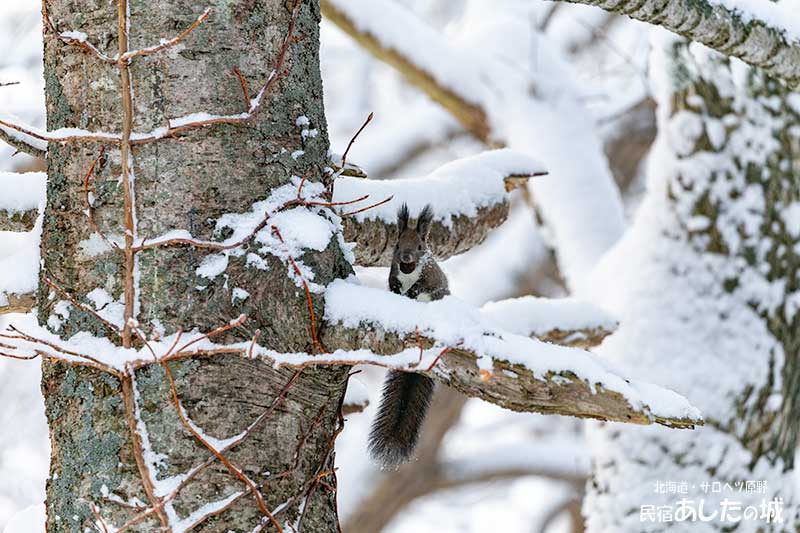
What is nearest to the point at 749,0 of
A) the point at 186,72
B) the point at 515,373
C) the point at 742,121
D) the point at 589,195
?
the point at 515,373

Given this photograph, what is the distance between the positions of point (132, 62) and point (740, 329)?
7.24 ft

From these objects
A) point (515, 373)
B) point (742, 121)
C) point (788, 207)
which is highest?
point (742, 121)

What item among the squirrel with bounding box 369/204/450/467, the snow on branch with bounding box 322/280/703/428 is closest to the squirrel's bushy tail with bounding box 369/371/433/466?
the squirrel with bounding box 369/204/450/467

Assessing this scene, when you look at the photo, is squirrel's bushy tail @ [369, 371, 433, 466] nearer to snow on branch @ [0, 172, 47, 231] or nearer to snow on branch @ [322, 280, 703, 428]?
snow on branch @ [322, 280, 703, 428]

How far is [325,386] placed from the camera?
4.69ft

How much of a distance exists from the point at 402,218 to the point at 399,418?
39 centimetres

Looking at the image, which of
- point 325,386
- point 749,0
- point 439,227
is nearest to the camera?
point 325,386

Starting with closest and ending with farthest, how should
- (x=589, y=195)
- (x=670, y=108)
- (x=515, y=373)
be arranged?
(x=515, y=373) → (x=670, y=108) → (x=589, y=195)

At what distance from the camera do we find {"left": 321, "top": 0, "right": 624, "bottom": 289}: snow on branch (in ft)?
12.7

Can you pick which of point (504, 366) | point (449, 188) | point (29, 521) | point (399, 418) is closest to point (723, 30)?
point (449, 188)

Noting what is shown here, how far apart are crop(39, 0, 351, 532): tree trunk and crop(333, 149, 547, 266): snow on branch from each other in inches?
13.1

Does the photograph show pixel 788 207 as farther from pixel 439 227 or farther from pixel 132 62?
pixel 132 62

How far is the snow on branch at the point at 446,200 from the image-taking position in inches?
70.0

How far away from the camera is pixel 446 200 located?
1.92m
